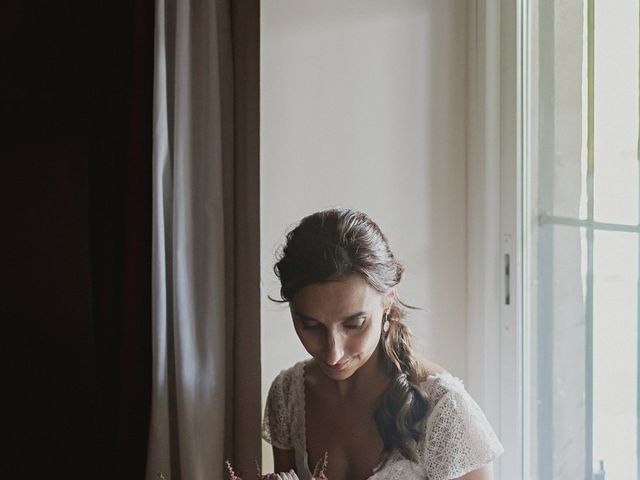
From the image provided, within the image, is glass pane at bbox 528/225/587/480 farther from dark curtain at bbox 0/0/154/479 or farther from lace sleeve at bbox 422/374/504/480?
dark curtain at bbox 0/0/154/479

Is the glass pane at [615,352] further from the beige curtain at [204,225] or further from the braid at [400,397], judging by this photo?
the beige curtain at [204,225]

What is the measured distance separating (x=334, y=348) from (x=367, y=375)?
0.12 metres

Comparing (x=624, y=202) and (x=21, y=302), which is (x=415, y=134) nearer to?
(x=624, y=202)

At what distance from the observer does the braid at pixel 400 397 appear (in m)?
1.83

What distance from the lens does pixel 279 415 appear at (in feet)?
6.54

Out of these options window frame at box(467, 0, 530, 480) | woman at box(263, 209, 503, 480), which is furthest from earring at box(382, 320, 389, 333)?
window frame at box(467, 0, 530, 480)

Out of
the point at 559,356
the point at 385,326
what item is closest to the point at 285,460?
the point at 385,326

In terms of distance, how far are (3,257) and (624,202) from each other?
1.58 meters

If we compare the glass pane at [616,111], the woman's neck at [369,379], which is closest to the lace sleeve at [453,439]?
the woman's neck at [369,379]

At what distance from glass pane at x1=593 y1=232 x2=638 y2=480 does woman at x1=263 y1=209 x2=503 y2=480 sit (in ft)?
0.90

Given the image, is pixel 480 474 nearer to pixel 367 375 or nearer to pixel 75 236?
pixel 367 375

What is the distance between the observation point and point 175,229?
2025 mm

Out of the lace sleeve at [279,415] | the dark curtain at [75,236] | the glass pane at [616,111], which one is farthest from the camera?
Answer: the dark curtain at [75,236]

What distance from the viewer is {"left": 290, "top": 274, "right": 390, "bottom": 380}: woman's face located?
1.76 m
